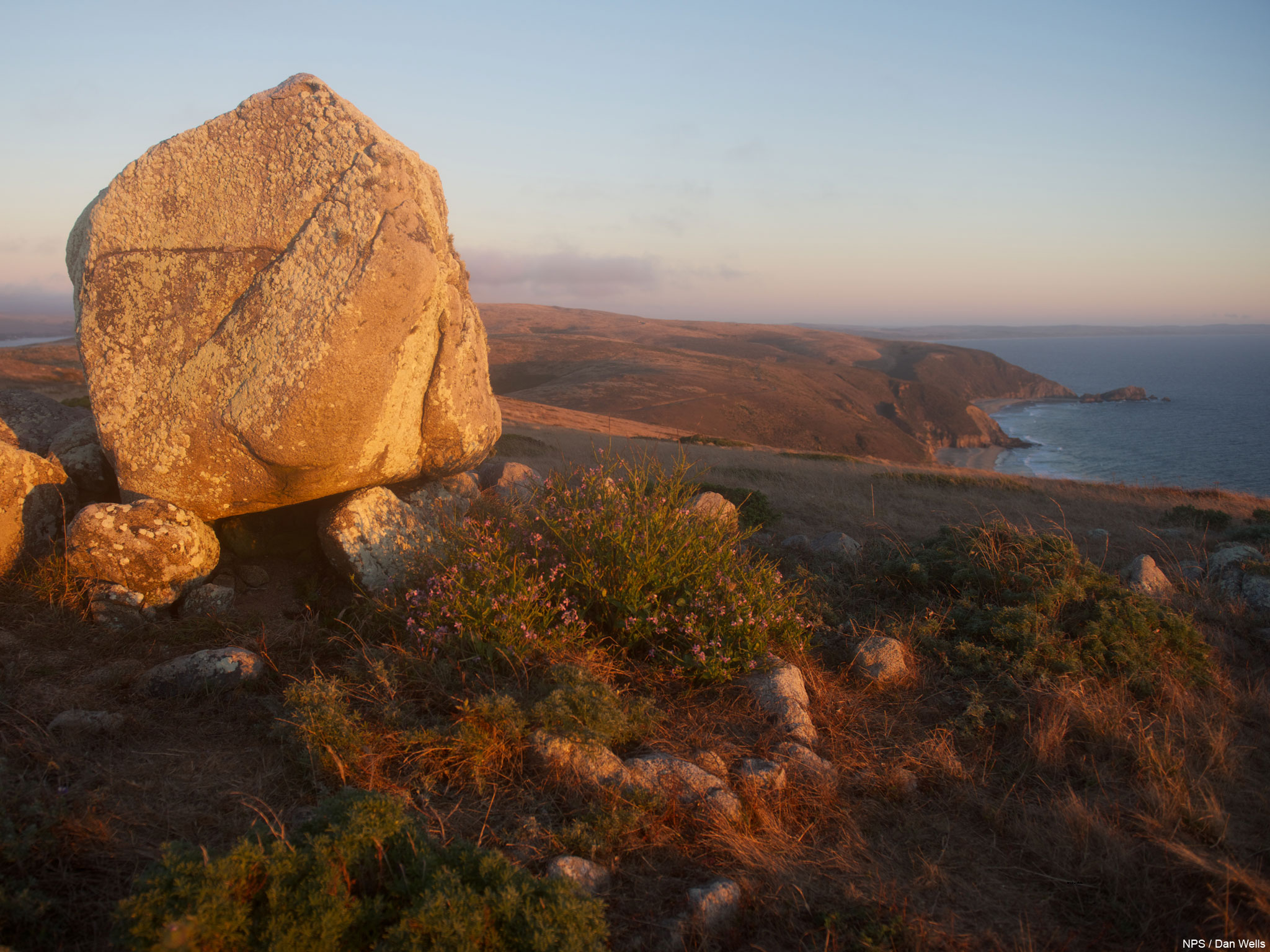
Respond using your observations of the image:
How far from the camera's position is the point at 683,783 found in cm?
418

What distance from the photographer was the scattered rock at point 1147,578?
7164mm

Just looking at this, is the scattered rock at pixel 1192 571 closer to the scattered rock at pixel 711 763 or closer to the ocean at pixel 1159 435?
the scattered rock at pixel 711 763

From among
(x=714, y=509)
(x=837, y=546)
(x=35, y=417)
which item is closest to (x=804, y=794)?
(x=714, y=509)

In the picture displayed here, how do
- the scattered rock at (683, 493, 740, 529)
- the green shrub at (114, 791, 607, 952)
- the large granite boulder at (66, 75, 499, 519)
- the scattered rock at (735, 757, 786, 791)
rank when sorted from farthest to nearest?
the scattered rock at (683, 493, 740, 529), the large granite boulder at (66, 75, 499, 519), the scattered rock at (735, 757, 786, 791), the green shrub at (114, 791, 607, 952)

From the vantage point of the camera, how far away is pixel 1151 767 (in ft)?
14.7

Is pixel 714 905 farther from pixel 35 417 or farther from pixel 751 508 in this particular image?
pixel 35 417

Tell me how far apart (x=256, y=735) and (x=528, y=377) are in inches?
2962

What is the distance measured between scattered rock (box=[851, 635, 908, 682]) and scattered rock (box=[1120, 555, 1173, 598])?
301 cm

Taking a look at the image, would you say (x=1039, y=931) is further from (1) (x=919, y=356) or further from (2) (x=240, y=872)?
(1) (x=919, y=356)

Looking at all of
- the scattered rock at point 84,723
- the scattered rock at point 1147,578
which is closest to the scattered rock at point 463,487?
the scattered rock at point 84,723

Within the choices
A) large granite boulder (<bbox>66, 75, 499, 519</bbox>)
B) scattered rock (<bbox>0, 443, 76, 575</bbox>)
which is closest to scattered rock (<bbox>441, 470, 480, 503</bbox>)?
large granite boulder (<bbox>66, 75, 499, 519</bbox>)

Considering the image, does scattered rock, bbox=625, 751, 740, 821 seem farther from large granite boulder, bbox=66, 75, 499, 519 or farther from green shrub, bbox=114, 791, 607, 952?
large granite boulder, bbox=66, 75, 499, 519

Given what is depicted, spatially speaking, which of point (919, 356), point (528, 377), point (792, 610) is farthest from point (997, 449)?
point (792, 610)

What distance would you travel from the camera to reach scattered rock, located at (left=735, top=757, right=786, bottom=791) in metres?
4.32
